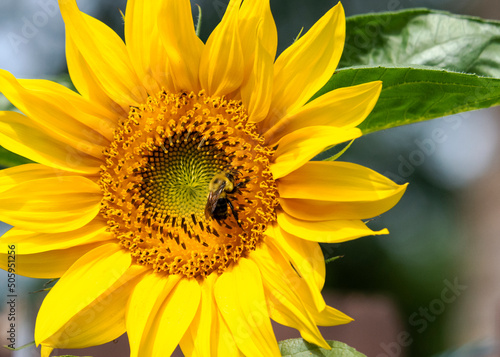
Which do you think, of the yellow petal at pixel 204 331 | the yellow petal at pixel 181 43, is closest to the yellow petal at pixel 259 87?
the yellow petal at pixel 181 43

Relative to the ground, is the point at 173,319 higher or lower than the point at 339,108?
lower

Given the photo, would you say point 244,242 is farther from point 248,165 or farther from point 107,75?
point 107,75

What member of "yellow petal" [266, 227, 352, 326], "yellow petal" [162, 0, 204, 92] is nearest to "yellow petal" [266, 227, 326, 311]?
"yellow petal" [266, 227, 352, 326]

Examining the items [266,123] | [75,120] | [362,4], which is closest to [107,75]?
[75,120]

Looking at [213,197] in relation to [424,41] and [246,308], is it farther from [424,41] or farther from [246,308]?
[424,41]

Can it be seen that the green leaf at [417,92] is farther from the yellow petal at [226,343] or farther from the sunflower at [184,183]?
the yellow petal at [226,343]

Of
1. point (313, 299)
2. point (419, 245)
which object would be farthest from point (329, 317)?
point (419, 245)
